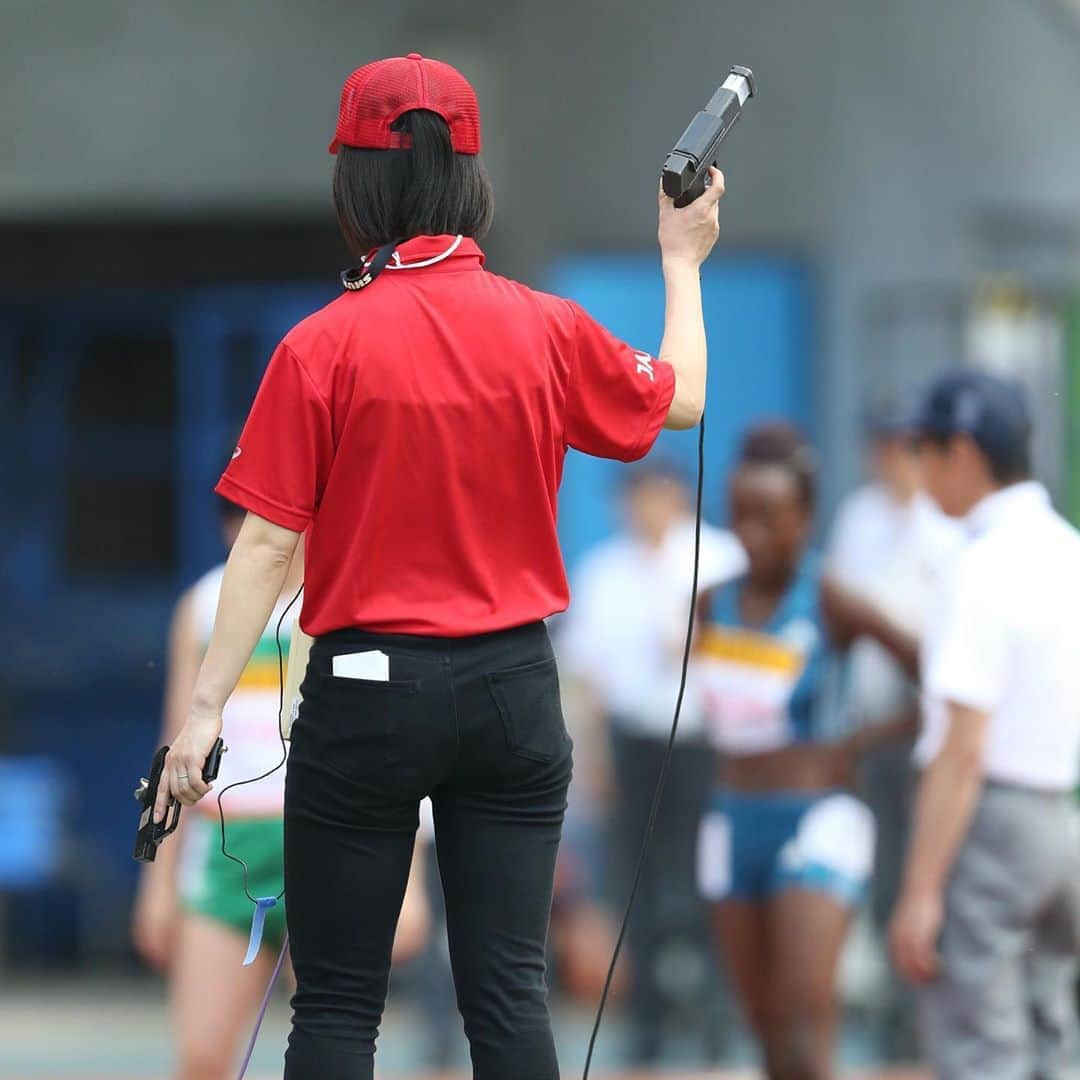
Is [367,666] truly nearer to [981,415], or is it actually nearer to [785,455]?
[981,415]

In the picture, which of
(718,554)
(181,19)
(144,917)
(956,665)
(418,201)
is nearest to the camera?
(418,201)

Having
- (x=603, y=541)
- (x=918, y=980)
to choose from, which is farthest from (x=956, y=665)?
(x=603, y=541)

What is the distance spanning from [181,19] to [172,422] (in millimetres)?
1629

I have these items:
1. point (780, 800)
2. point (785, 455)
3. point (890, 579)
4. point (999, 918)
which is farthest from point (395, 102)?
point (890, 579)

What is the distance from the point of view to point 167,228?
9148 mm

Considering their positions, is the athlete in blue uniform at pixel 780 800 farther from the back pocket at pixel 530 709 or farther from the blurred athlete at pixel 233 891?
the back pocket at pixel 530 709

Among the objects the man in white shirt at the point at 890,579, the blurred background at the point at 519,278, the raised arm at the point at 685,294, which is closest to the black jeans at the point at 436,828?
the raised arm at the point at 685,294

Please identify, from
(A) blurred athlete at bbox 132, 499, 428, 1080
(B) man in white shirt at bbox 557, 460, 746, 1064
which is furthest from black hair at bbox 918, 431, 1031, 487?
(B) man in white shirt at bbox 557, 460, 746, 1064

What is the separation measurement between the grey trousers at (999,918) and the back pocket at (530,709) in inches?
72.5

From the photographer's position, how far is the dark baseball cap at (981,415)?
498cm

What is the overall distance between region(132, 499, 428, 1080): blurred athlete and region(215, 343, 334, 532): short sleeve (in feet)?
4.69

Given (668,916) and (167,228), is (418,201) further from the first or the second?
(167,228)

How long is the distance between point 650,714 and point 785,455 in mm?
2386

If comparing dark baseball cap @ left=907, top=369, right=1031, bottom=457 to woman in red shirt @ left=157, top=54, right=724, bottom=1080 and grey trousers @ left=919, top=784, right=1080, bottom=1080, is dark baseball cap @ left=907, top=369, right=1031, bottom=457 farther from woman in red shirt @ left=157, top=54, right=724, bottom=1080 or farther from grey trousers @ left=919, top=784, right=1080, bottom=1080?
woman in red shirt @ left=157, top=54, right=724, bottom=1080
